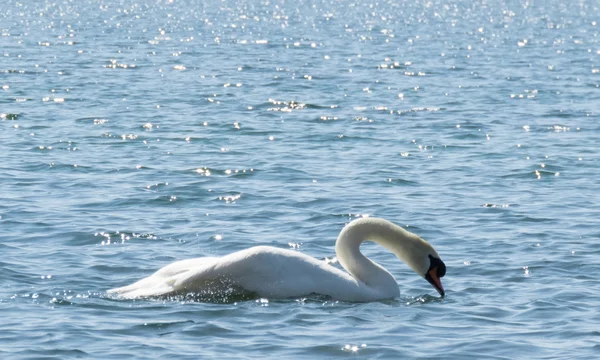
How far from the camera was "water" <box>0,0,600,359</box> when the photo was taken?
11203mm

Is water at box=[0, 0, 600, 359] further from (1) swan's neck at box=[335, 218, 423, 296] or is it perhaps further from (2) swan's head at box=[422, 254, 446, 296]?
(1) swan's neck at box=[335, 218, 423, 296]

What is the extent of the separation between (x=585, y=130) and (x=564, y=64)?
17.3 meters

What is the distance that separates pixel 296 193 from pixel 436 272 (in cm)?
554

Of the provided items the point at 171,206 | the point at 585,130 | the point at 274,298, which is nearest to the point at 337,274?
the point at 274,298

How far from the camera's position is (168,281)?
12227mm

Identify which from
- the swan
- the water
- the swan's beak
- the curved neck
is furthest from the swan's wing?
the swan's beak

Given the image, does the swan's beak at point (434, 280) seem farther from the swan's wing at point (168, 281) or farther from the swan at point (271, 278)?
the swan's wing at point (168, 281)

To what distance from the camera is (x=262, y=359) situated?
1030 centimetres

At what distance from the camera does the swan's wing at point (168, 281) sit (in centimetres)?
1212

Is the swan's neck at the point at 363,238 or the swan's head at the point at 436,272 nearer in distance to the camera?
the swan's head at the point at 436,272

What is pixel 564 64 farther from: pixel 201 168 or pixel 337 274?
pixel 337 274

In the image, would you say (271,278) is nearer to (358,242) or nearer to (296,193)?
(358,242)

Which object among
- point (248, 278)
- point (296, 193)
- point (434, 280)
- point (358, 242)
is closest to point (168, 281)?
point (248, 278)

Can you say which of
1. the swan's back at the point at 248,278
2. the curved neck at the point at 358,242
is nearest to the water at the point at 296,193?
the swan's back at the point at 248,278
